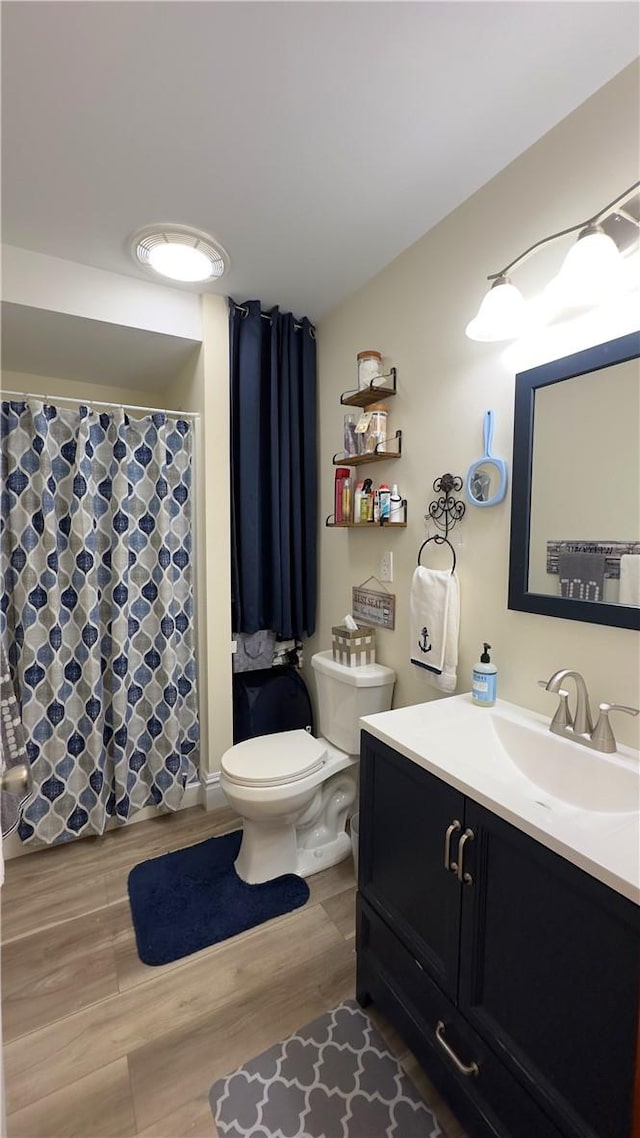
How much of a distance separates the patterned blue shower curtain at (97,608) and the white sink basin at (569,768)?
1.52m

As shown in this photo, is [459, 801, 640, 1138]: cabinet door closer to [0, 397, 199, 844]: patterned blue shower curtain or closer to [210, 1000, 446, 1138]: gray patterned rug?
[210, 1000, 446, 1138]: gray patterned rug

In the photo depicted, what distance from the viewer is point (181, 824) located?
2.15 meters

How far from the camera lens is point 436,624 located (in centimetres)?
160

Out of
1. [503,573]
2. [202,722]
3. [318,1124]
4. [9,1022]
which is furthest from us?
[202,722]

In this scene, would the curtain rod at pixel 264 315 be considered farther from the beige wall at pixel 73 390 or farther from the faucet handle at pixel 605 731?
the faucet handle at pixel 605 731

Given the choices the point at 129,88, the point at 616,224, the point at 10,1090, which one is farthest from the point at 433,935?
the point at 129,88

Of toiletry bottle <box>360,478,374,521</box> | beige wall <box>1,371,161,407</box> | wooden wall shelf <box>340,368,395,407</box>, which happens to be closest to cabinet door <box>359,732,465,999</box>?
toiletry bottle <box>360,478,374,521</box>

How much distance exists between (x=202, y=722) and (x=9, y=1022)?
1.17m

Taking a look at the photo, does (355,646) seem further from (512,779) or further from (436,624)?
(512,779)

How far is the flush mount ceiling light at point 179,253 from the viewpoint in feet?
5.49

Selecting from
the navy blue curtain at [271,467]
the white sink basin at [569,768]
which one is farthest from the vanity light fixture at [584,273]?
the navy blue curtain at [271,467]

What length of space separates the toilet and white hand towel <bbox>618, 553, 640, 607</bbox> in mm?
947

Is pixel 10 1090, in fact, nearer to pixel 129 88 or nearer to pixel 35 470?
pixel 35 470

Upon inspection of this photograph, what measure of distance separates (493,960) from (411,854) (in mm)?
253
